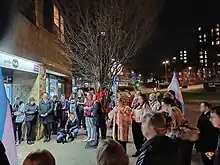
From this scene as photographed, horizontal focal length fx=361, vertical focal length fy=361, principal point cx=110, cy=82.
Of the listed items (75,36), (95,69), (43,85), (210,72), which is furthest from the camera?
(210,72)

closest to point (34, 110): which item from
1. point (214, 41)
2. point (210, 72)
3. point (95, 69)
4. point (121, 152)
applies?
point (95, 69)

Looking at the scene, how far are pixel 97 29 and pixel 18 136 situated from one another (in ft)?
35.6

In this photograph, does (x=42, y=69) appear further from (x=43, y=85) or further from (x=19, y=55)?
(x=19, y=55)

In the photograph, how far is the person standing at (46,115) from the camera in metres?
14.4

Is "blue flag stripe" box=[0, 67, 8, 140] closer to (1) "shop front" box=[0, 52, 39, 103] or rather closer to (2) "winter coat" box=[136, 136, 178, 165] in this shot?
(2) "winter coat" box=[136, 136, 178, 165]

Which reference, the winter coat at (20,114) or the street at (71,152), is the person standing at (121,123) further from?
the winter coat at (20,114)

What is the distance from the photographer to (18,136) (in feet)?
46.1

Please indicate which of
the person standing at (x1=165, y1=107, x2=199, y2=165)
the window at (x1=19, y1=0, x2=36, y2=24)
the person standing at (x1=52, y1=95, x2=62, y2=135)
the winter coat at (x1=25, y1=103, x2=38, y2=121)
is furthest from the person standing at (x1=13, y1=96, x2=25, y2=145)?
the person standing at (x1=165, y1=107, x2=199, y2=165)

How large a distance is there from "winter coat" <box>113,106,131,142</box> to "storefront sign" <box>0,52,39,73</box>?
15.5 ft

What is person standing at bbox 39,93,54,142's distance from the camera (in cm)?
1436

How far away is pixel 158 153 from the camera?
3826mm

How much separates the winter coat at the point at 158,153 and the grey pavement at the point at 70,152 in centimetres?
609

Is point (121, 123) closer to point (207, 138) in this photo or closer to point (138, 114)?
point (138, 114)

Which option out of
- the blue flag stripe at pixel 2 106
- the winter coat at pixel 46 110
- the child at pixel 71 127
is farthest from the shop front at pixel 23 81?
the blue flag stripe at pixel 2 106
